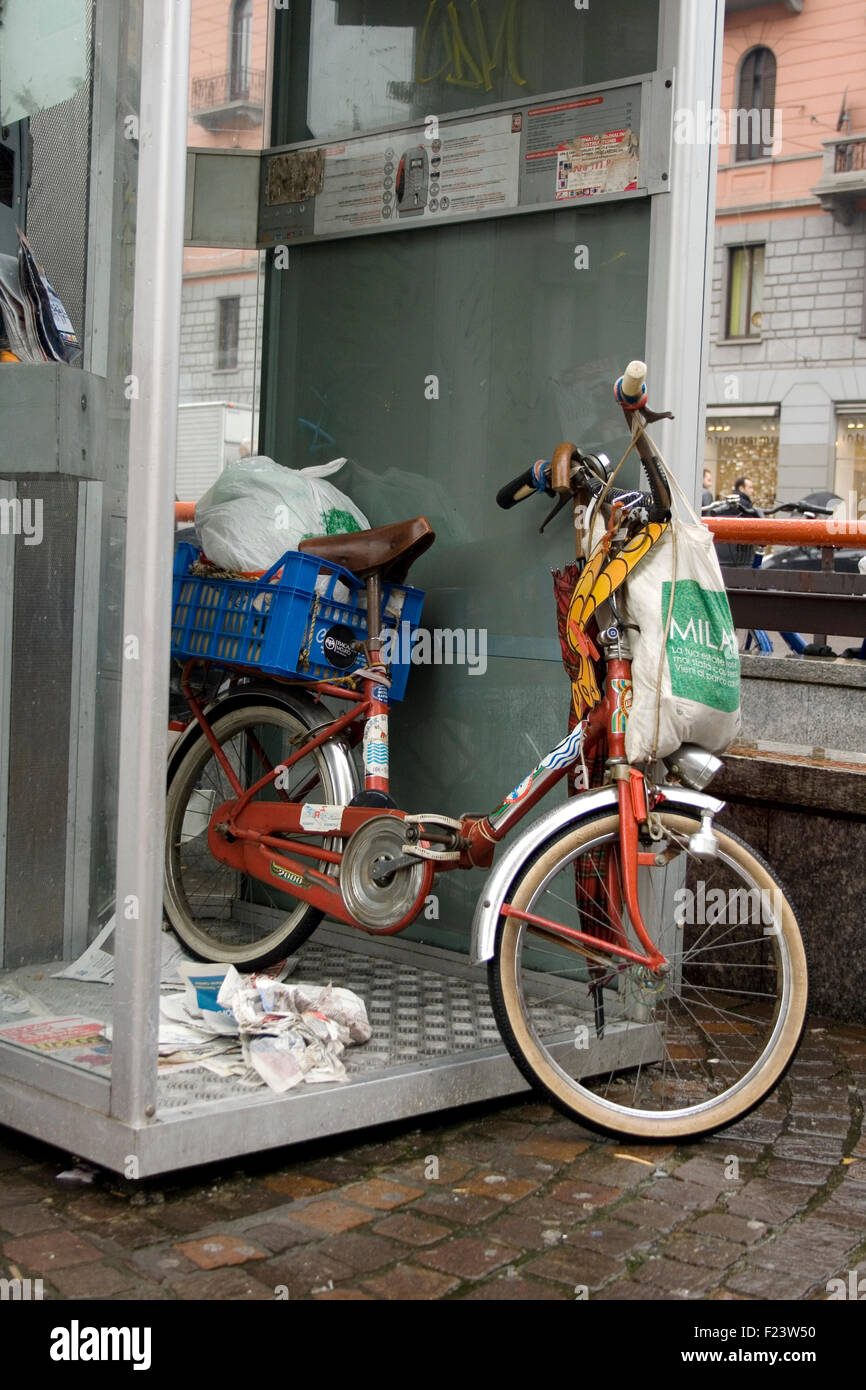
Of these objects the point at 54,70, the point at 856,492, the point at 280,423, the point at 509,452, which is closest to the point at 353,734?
the point at 509,452

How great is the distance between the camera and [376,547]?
13.8ft

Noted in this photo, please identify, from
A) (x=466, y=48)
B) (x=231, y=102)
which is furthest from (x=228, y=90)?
(x=466, y=48)

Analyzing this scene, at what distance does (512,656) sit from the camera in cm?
446

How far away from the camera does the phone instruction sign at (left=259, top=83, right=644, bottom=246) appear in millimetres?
4141

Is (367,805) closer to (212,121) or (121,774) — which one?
(121,774)

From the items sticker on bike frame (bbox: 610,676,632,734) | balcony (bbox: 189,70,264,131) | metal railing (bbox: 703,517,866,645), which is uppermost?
balcony (bbox: 189,70,264,131)

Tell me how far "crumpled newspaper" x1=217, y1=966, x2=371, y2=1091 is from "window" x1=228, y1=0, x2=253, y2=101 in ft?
9.40

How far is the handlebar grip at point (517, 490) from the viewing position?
155 inches

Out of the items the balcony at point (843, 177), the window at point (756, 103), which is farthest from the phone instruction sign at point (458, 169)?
the window at point (756, 103)

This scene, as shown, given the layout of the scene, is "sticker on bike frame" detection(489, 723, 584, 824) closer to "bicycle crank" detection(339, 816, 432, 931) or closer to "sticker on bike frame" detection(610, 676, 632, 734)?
"sticker on bike frame" detection(610, 676, 632, 734)

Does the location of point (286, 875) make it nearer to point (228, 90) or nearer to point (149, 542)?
point (149, 542)

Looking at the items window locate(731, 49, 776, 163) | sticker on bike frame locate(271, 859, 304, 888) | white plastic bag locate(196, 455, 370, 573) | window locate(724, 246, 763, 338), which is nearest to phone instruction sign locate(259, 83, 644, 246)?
white plastic bag locate(196, 455, 370, 573)

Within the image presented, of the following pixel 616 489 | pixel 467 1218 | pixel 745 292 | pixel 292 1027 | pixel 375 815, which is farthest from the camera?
pixel 745 292

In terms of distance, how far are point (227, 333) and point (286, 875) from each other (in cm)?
182
